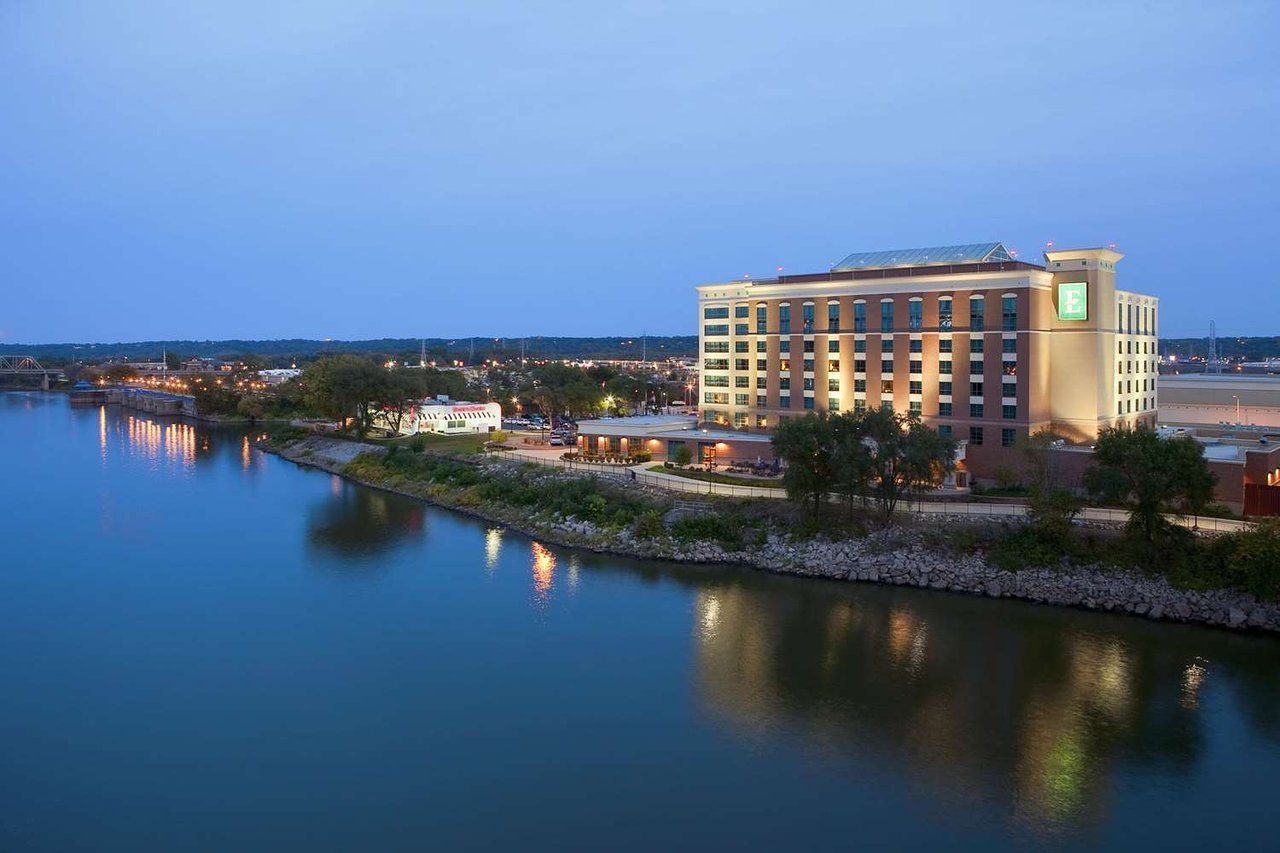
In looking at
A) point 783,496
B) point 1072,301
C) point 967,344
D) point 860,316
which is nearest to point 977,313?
point 967,344

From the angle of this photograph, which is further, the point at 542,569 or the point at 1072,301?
the point at 1072,301

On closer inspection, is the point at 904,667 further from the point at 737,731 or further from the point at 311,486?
the point at 311,486

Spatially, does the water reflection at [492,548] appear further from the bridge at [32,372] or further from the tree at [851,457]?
the bridge at [32,372]

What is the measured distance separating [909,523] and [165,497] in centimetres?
2192

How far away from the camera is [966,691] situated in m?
12.6

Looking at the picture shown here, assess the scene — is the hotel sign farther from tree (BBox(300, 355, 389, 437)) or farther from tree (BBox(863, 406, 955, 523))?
tree (BBox(300, 355, 389, 437))

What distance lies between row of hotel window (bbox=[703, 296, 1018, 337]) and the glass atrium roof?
145cm

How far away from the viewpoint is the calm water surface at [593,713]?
9461mm

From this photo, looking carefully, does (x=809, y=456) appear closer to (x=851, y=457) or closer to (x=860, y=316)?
(x=851, y=457)

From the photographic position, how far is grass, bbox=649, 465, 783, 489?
71.1 feet

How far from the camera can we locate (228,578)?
1872 centimetres

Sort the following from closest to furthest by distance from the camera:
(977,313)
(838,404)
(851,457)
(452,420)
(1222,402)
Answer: (851,457), (977,313), (838,404), (1222,402), (452,420)

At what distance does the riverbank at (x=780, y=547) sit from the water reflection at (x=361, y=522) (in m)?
1.18

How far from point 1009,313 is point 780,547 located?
8608 mm
